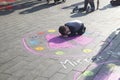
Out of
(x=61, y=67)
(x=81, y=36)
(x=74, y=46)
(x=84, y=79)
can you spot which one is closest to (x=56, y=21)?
(x=81, y=36)

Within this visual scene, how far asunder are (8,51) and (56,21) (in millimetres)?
5297

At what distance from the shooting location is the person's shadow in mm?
7383

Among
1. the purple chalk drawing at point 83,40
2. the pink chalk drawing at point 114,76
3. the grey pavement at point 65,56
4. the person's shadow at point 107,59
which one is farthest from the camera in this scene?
the purple chalk drawing at point 83,40

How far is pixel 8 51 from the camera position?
9859mm

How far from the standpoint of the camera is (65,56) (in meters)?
8.98

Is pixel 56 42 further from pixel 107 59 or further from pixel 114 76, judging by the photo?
pixel 114 76

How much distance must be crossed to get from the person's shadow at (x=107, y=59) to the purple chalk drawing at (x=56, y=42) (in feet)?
5.06

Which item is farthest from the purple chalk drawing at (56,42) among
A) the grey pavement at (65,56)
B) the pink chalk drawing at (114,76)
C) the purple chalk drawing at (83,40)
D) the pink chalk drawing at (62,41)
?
the pink chalk drawing at (114,76)

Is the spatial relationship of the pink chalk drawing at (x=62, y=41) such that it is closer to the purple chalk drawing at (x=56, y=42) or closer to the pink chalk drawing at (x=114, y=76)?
the purple chalk drawing at (x=56, y=42)

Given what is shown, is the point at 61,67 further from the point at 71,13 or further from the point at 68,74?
the point at 71,13

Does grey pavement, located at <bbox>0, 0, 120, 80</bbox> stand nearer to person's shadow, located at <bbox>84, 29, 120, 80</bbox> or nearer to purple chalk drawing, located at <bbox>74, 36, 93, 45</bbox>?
person's shadow, located at <bbox>84, 29, 120, 80</bbox>

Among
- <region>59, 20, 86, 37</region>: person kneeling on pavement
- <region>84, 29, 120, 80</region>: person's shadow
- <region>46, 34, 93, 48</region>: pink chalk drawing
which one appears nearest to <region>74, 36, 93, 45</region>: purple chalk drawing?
<region>46, 34, 93, 48</region>: pink chalk drawing

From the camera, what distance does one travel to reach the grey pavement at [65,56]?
758cm

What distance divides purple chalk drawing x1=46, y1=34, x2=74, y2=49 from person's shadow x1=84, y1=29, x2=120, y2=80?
5.06 ft
